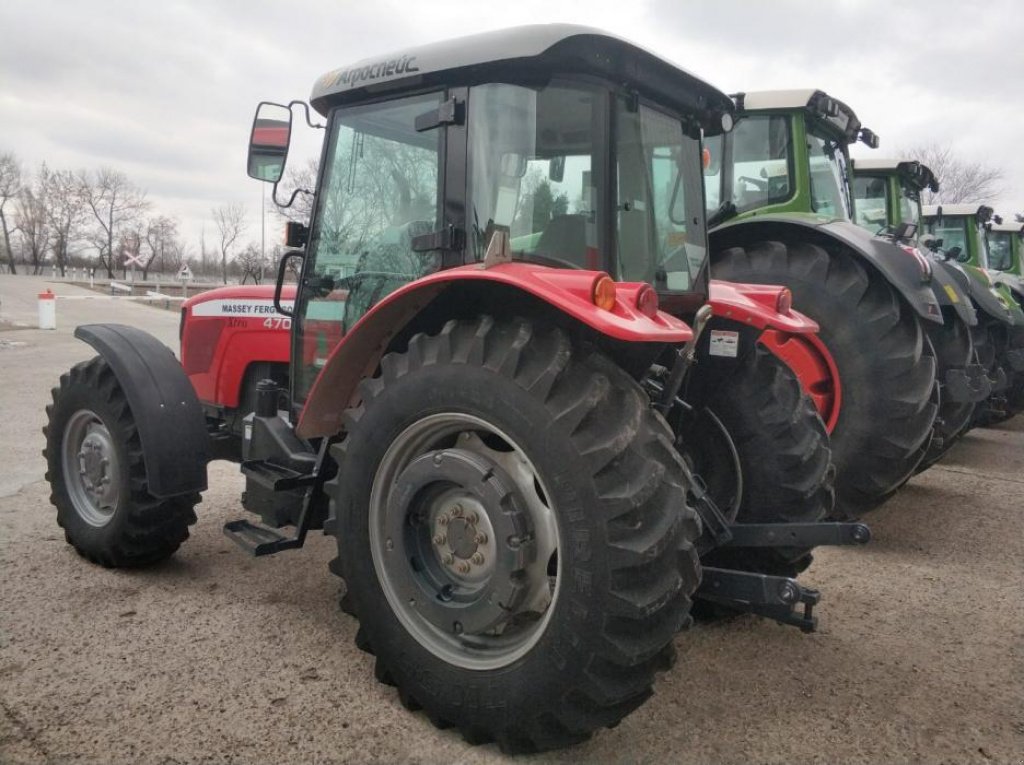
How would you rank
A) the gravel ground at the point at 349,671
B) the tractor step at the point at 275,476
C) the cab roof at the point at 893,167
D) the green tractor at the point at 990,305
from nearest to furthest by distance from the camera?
1. the gravel ground at the point at 349,671
2. the tractor step at the point at 275,476
3. the green tractor at the point at 990,305
4. the cab roof at the point at 893,167

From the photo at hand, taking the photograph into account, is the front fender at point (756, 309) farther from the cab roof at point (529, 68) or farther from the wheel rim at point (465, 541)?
the wheel rim at point (465, 541)

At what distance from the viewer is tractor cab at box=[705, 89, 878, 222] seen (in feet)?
17.9

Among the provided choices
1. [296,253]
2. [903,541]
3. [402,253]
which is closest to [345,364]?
[402,253]

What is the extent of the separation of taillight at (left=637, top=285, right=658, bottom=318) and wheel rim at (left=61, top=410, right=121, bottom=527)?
2.62 metres

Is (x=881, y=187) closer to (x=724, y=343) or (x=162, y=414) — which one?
(x=724, y=343)

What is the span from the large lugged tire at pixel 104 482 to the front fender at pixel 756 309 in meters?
2.50

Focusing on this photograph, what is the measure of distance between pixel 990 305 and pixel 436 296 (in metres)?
6.05

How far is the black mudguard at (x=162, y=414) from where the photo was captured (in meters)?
3.31

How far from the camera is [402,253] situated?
9.48 ft

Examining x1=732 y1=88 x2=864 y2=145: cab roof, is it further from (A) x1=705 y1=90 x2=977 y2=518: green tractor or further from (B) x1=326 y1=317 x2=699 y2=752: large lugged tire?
(B) x1=326 y1=317 x2=699 y2=752: large lugged tire

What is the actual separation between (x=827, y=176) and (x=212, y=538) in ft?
16.4

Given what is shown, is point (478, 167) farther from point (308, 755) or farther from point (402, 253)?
point (308, 755)

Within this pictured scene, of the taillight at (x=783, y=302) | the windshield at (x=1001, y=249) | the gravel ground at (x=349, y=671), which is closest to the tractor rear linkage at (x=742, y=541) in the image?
the gravel ground at (x=349, y=671)

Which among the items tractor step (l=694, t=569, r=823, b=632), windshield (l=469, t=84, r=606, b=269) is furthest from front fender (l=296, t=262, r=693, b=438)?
tractor step (l=694, t=569, r=823, b=632)
